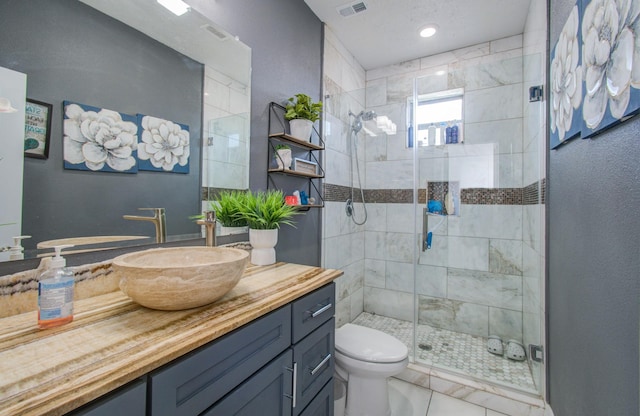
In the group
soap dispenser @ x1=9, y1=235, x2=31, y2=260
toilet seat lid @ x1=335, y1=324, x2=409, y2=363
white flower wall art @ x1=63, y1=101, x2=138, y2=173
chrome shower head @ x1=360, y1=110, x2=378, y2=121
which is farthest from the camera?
chrome shower head @ x1=360, y1=110, x2=378, y2=121

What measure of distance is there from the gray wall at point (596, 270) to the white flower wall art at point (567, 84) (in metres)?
0.07

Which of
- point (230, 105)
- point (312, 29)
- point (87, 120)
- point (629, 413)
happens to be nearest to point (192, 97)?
point (230, 105)

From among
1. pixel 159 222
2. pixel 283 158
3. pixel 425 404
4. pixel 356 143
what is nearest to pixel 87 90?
pixel 159 222

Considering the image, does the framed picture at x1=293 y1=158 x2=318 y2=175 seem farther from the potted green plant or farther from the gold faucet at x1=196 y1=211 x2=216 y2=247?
the gold faucet at x1=196 y1=211 x2=216 y2=247

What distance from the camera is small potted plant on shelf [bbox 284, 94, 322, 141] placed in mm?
1827

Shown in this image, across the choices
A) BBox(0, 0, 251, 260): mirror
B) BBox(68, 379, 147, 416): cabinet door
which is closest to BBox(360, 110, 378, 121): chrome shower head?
BBox(0, 0, 251, 260): mirror

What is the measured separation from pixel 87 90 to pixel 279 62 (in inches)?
45.8

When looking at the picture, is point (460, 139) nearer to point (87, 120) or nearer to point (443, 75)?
point (443, 75)

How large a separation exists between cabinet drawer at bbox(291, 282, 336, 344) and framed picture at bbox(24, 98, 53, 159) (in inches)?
37.9

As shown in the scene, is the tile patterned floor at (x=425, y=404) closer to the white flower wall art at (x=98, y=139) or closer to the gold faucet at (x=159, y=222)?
the gold faucet at (x=159, y=222)

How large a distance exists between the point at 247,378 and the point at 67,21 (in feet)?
4.23

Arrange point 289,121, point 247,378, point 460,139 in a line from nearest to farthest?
point 247,378 → point 289,121 → point 460,139

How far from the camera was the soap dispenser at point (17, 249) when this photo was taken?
0.84 m

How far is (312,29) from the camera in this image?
2205 millimetres
